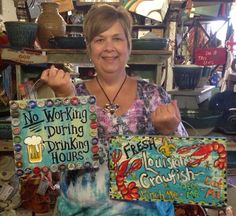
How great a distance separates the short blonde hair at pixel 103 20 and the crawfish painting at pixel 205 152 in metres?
0.40

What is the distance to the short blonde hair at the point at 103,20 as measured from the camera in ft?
3.25

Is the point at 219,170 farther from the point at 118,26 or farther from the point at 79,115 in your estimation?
the point at 118,26

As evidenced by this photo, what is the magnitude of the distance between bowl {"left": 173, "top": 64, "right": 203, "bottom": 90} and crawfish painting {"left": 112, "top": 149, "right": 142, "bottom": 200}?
1.22m

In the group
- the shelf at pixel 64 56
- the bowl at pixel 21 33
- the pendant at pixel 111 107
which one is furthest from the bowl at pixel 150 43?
the pendant at pixel 111 107

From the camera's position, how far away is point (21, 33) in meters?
1.59

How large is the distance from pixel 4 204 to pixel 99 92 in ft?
3.62

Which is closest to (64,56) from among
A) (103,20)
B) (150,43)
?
(150,43)

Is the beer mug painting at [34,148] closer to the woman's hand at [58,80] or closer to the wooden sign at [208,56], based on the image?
the woman's hand at [58,80]

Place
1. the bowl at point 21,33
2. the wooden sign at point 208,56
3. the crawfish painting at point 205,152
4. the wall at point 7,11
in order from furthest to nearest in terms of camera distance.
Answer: the wall at point 7,11 → the wooden sign at point 208,56 → the bowl at point 21,33 → the crawfish painting at point 205,152

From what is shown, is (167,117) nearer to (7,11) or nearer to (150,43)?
(150,43)

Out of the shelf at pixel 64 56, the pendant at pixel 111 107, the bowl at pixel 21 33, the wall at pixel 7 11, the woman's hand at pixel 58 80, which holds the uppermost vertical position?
the wall at pixel 7 11

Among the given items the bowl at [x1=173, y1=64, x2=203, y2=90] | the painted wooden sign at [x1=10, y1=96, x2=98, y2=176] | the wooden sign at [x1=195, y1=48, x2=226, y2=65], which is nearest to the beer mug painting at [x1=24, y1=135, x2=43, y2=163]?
the painted wooden sign at [x1=10, y1=96, x2=98, y2=176]

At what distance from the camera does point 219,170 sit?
824 mm

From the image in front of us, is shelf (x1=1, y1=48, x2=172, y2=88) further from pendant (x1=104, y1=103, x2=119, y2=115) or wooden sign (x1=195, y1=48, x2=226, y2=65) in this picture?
wooden sign (x1=195, y1=48, x2=226, y2=65)
